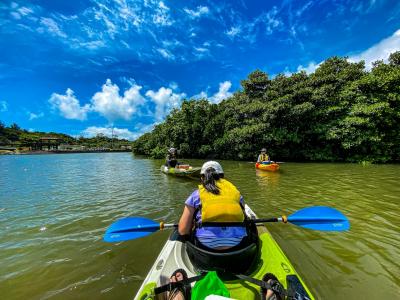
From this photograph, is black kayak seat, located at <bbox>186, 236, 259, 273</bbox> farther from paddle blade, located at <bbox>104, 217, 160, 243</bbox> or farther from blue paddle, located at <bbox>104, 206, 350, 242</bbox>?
paddle blade, located at <bbox>104, 217, 160, 243</bbox>

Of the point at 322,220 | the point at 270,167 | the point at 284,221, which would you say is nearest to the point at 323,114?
the point at 270,167

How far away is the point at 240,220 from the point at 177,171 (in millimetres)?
10623

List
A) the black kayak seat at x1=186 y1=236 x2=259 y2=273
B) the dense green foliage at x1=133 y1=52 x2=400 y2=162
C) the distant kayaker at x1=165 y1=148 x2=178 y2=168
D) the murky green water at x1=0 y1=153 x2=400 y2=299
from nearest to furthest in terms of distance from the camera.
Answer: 1. the black kayak seat at x1=186 y1=236 x2=259 y2=273
2. the murky green water at x1=0 y1=153 x2=400 y2=299
3. the distant kayaker at x1=165 y1=148 x2=178 y2=168
4. the dense green foliage at x1=133 y1=52 x2=400 y2=162

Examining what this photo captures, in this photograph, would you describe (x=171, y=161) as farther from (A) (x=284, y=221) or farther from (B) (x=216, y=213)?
(B) (x=216, y=213)

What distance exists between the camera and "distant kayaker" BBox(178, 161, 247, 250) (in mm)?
2424

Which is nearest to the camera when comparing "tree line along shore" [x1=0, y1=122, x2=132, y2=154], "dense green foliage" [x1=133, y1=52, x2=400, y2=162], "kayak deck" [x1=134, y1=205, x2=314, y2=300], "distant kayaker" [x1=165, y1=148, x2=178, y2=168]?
"kayak deck" [x1=134, y1=205, x2=314, y2=300]

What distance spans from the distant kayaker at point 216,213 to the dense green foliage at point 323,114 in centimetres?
2092

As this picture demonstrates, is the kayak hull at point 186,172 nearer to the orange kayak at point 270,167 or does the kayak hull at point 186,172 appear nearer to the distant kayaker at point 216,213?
the orange kayak at point 270,167

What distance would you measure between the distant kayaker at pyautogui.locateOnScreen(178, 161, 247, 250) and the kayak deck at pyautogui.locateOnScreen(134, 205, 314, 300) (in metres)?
0.45

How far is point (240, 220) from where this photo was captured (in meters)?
2.48

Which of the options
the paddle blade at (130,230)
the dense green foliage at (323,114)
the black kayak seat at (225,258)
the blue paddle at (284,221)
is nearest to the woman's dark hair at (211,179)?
the black kayak seat at (225,258)

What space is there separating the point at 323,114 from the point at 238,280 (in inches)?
929

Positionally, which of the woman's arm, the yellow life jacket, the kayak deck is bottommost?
the kayak deck

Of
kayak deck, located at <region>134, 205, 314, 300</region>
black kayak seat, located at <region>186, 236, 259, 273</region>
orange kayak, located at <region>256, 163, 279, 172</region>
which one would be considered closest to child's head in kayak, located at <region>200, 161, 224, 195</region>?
black kayak seat, located at <region>186, 236, 259, 273</region>
